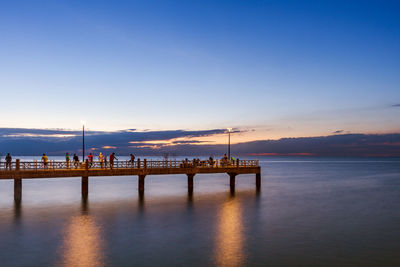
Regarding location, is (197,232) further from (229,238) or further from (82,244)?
(82,244)

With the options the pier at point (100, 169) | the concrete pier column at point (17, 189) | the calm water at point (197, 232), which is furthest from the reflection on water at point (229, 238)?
the concrete pier column at point (17, 189)

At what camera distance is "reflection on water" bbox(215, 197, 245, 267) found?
19486mm

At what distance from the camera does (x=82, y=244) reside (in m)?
21.8

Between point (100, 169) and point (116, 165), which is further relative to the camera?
point (116, 165)

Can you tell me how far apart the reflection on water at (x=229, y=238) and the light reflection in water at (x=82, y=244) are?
685cm

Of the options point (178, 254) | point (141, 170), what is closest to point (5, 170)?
point (141, 170)

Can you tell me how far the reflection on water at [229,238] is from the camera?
19.5 metres

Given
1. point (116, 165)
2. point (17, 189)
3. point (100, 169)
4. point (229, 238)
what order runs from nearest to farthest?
point (229, 238) < point (100, 169) < point (17, 189) < point (116, 165)

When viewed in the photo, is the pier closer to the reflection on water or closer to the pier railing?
the pier railing

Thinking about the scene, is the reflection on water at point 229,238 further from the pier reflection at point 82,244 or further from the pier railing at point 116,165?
the pier railing at point 116,165

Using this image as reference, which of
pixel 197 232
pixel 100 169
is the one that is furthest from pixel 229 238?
pixel 100 169

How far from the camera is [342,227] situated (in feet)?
90.8

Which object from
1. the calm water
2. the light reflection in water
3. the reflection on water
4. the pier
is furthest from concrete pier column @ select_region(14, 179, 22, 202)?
the reflection on water

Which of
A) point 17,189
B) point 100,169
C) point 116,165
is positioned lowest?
point 17,189
